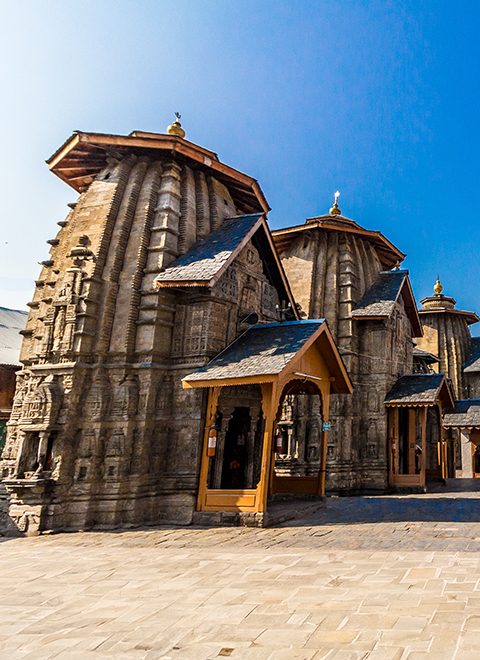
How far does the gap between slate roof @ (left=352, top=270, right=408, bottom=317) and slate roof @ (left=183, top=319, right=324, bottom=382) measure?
950cm

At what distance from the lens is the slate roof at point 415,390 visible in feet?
A: 69.9

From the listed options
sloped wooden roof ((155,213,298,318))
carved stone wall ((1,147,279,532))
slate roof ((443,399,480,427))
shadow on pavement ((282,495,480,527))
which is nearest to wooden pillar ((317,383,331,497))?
shadow on pavement ((282,495,480,527))

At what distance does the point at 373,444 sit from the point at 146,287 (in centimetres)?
1275

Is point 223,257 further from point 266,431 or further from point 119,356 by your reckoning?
point 266,431

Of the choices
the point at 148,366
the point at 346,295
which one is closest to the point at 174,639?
the point at 148,366

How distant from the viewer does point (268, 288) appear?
671 inches

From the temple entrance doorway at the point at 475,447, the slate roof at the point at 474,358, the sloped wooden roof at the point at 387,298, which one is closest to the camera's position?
the sloped wooden roof at the point at 387,298

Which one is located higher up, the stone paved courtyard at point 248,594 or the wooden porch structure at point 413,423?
the wooden porch structure at point 413,423

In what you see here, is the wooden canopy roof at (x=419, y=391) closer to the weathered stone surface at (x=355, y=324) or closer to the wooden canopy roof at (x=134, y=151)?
the weathered stone surface at (x=355, y=324)

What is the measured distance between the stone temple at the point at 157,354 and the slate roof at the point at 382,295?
6.05 meters

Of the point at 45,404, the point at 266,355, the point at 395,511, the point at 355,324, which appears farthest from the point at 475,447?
the point at 45,404

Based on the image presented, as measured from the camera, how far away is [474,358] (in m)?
39.2

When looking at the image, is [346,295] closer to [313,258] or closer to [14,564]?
[313,258]

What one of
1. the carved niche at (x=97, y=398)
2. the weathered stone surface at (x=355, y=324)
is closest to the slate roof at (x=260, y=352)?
the carved niche at (x=97, y=398)
